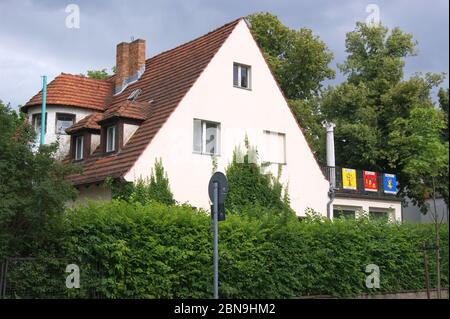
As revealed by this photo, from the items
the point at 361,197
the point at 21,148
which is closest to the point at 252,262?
the point at 21,148

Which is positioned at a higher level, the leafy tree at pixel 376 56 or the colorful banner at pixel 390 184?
the leafy tree at pixel 376 56

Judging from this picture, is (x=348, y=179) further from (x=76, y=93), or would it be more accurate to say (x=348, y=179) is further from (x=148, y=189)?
(x=148, y=189)

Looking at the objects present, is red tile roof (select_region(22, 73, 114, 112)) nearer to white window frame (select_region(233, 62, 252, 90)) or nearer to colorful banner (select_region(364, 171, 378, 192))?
white window frame (select_region(233, 62, 252, 90))

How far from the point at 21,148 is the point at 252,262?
6.85 m

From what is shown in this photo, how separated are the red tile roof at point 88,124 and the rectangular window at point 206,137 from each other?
3857mm

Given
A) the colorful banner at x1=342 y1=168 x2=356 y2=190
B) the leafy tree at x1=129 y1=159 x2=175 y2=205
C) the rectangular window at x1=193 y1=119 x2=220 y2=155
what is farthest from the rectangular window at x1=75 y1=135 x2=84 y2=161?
the colorful banner at x1=342 y1=168 x2=356 y2=190

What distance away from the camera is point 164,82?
2552 centimetres

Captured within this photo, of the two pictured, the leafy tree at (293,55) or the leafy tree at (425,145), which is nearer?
the leafy tree at (425,145)

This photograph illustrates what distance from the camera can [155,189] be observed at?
21.2m

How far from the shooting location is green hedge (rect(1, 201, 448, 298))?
1517 centimetres

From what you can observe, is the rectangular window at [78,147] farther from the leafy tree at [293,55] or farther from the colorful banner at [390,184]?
the colorful banner at [390,184]

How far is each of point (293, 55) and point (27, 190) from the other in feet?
85.7

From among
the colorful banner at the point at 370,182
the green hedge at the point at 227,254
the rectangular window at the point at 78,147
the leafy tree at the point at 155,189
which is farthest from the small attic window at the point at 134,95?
the colorful banner at the point at 370,182

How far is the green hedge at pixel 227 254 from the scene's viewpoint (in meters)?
15.2
